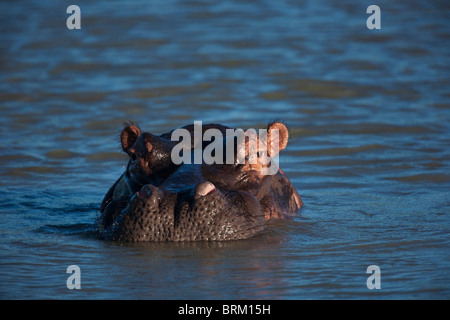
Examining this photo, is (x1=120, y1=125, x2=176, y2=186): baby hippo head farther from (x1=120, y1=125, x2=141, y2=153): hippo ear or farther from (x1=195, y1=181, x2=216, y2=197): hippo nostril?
(x1=195, y1=181, x2=216, y2=197): hippo nostril

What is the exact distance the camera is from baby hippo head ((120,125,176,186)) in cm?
691

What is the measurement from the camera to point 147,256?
6.49 m

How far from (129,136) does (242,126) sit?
5.00 m

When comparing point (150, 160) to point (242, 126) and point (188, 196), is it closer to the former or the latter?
point (188, 196)

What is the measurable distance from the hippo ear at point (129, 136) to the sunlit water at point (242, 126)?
870 millimetres

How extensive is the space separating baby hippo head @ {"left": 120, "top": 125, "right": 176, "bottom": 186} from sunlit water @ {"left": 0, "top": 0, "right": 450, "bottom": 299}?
63 centimetres

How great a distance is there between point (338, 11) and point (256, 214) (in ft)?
44.4

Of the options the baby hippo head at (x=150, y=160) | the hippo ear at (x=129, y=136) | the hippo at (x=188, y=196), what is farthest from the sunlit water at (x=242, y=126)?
the hippo ear at (x=129, y=136)

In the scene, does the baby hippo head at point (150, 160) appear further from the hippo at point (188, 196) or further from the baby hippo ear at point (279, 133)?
the baby hippo ear at point (279, 133)

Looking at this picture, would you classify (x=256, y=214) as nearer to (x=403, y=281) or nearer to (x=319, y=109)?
(x=403, y=281)

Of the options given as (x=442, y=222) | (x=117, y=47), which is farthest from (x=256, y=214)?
(x=117, y=47)

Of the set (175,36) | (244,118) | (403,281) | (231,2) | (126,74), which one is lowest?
(403,281)

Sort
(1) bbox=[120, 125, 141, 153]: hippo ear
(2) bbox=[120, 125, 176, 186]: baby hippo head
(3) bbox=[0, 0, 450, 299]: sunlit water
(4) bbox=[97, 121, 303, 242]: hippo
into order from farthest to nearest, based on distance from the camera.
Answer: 1. (1) bbox=[120, 125, 141, 153]: hippo ear
2. (2) bbox=[120, 125, 176, 186]: baby hippo head
3. (4) bbox=[97, 121, 303, 242]: hippo
4. (3) bbox=[0, 0, 450, 299]: sunlit water

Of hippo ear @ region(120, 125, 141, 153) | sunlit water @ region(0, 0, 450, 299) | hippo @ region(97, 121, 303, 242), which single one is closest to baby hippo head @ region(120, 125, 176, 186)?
hippo @ region(97, 121, 303, 242)
